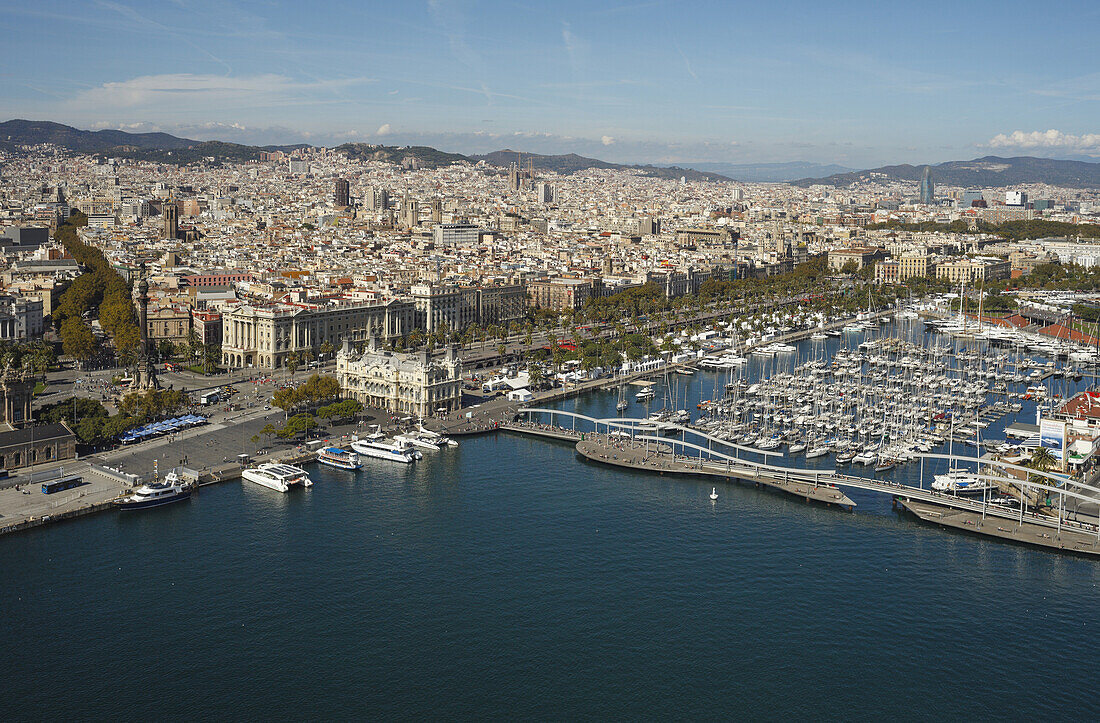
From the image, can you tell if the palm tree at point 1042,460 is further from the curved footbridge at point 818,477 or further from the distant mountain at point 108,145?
the distant mountain at point 108,145

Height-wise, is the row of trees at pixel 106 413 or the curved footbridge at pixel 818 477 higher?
the row of trees at pixel 106 413

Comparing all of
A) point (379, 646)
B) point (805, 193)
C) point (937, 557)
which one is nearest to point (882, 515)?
point (937, 557)

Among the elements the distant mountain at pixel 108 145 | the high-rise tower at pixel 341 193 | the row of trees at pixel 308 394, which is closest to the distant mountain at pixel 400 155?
the distant mountain at pixel 108 145

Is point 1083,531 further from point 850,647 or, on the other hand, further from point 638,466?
point 638,466

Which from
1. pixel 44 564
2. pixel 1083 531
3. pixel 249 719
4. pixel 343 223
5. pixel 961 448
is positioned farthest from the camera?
pixel 343 223

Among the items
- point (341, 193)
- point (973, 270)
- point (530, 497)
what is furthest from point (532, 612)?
point (341, 193)

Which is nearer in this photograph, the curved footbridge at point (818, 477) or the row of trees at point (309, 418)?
the curved footbridge at point (818, 477)
